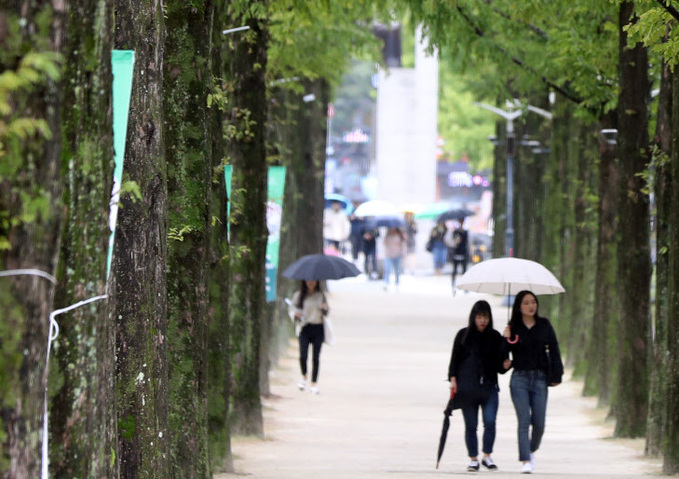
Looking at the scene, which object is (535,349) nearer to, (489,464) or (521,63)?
(489,464)

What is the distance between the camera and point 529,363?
1487cm

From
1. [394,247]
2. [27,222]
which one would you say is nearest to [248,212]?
[27,222]

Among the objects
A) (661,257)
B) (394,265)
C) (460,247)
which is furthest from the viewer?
(460,247)

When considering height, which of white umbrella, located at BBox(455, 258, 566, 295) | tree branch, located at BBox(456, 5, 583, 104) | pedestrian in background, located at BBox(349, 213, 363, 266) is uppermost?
tree branch, located at BBox(456, 5, 583, 104)

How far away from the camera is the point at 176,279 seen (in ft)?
38.7

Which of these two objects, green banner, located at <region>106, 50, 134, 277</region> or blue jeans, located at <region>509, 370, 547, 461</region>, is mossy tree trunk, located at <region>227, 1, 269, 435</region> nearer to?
blue jeans, located at <region>509, 370, 547, 461</region>

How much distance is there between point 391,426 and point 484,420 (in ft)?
15.3

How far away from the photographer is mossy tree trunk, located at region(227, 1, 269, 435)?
17.0 meters

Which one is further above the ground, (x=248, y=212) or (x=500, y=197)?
(x=500, y=197)

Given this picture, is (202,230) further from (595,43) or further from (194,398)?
(595,43)

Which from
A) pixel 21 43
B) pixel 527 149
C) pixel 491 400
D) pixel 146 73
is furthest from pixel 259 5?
pixel 527 149

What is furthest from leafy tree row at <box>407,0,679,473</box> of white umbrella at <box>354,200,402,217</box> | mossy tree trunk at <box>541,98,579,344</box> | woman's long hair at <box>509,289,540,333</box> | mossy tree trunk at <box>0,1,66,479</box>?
white umbrella at <box>354,200,402,217</box>

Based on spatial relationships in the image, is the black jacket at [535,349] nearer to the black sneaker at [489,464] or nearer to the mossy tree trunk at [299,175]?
the black sneaker at [489,464]

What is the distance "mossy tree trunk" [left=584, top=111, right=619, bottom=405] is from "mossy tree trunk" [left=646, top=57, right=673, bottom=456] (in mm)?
3760
